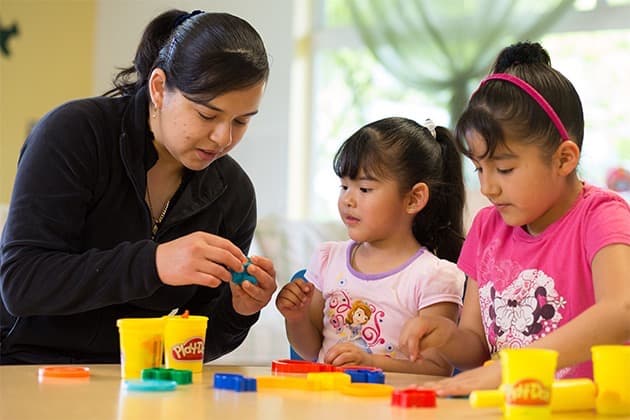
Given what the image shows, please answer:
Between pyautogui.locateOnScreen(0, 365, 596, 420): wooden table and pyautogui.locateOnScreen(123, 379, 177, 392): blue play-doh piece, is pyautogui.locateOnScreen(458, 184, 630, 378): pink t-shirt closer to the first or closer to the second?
pyautogui.locateOnScreen(0, 365, 596, 420): wooden table

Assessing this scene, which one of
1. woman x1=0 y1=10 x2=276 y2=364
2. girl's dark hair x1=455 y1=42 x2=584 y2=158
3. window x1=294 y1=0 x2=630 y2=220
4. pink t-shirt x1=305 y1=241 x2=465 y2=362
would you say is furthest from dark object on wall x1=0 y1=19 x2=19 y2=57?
girl's dark hair x1=455 y1=42 x2=584 y2=158

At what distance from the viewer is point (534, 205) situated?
1.53 meters

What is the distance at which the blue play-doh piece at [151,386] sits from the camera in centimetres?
122

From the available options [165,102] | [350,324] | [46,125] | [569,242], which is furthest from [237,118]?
[569,242]

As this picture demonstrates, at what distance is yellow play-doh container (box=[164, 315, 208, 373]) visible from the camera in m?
1.39

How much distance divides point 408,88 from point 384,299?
9.34 feet

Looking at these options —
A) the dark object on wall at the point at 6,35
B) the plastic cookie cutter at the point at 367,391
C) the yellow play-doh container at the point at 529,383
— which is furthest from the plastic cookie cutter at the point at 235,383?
the dark object on wall at the point at 6,35

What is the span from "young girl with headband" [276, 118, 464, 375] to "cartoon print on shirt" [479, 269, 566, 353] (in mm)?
214

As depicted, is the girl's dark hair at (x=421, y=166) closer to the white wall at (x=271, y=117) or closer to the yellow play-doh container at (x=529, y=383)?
the yellow play-doh container at (x=529, y=383)

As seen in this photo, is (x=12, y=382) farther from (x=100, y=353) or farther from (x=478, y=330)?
(x=478, y=330)

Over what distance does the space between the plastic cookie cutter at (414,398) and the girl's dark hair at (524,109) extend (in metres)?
0.52

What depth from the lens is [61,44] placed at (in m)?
5.21

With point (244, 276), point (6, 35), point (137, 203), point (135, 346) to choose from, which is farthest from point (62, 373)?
point (6, 35)

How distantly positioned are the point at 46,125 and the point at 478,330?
881 millimetres
